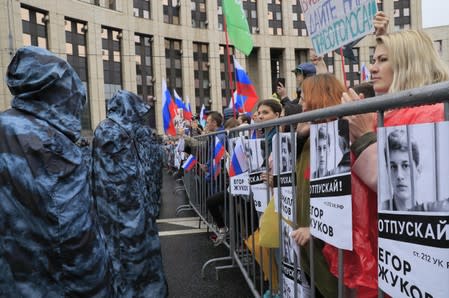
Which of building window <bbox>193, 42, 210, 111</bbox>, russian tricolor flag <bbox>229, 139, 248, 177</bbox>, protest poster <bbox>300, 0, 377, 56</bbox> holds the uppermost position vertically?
building window <bbox>193, 42, 210, 111</bbox>

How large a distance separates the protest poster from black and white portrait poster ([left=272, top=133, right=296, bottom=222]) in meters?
1.07

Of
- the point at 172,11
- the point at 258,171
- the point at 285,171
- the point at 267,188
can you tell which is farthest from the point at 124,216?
the point at 172,11

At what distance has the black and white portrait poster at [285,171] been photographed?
236 cm

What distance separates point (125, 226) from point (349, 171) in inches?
94.9

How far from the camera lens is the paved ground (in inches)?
167

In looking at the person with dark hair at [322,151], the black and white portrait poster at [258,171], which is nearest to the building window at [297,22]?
the black and white portrait poster at [258,171]

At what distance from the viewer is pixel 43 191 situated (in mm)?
1896

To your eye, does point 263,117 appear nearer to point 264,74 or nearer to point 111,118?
point 111,118

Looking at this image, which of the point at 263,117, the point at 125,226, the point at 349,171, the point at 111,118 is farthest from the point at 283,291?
the point at 111,118

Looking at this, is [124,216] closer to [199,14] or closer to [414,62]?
[414,62]

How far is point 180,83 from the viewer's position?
46594 millimetres

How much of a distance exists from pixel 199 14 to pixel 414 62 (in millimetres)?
48366

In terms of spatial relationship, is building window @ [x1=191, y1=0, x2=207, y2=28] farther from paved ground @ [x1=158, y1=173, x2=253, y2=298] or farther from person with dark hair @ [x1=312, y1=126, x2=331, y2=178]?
person with dark hair @ [x1=312, y1=126, x2=331, y2=178]

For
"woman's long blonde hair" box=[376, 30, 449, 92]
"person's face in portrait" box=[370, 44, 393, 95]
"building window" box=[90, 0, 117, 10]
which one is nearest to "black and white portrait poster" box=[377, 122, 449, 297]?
"woman's long blonde hair" box=[376, 30, 449, 92]
